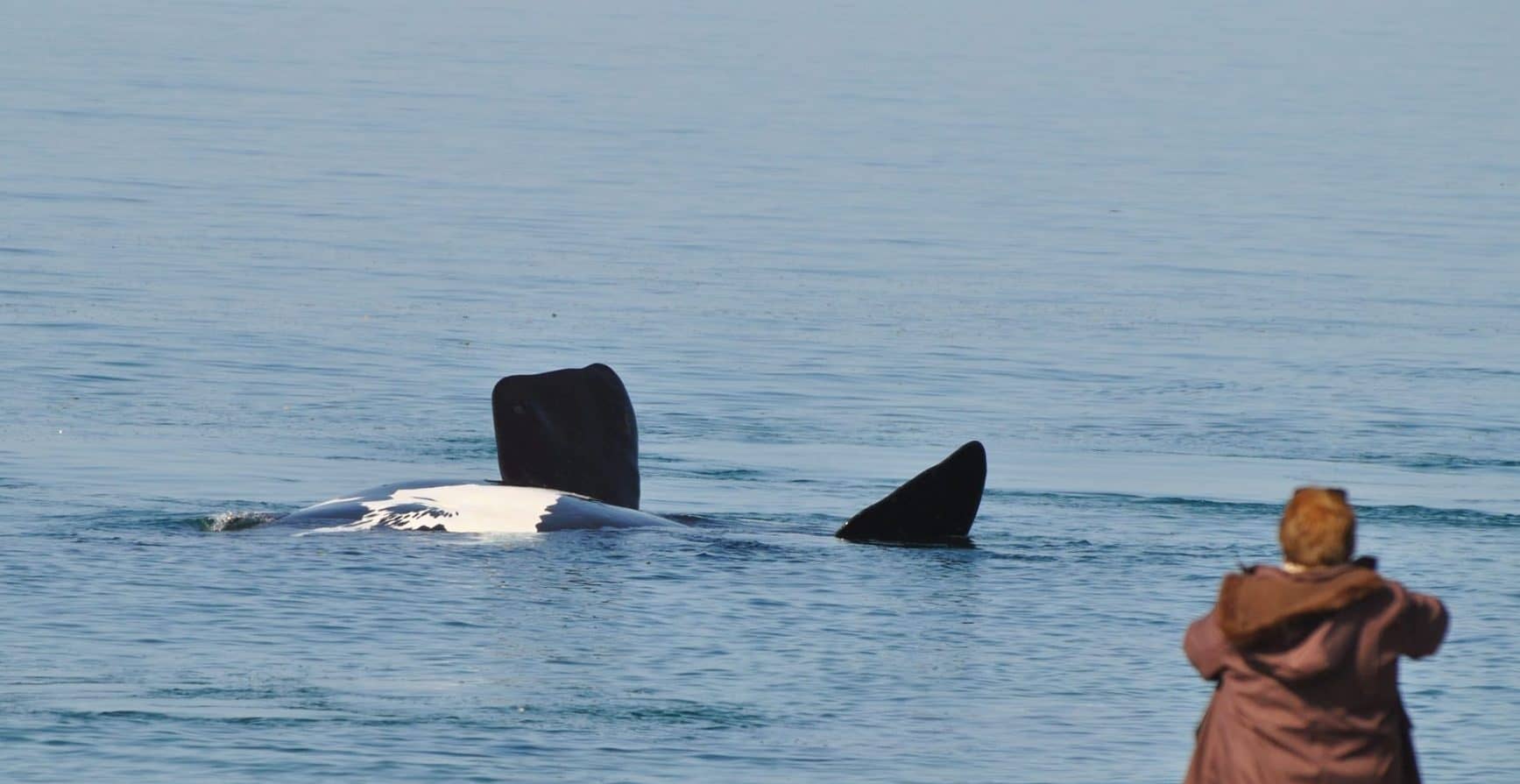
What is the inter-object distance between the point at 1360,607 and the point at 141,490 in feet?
35.7

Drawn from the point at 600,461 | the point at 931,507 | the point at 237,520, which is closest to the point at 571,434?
the point at 600,461

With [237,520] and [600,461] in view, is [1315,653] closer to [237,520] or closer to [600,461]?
[600,461]

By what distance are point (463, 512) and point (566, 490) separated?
0.85 meters

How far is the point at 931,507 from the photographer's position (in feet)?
47.0

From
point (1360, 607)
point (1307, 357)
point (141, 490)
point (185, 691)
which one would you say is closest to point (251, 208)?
point (1307, 357)

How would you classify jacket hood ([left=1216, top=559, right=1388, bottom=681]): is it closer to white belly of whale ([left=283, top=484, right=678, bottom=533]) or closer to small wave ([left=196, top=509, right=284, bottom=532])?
white belly of whale ([left=283, top=484, right=678, bottom=533])

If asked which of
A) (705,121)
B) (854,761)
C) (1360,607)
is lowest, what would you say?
(854,761)

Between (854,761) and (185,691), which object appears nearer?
(854,761)

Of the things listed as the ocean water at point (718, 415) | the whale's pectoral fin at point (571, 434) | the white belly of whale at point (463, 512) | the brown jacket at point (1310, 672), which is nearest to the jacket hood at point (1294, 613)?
the brown jacket at point (1310, 672)

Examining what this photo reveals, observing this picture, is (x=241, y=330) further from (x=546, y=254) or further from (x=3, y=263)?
(x=546, y=254)

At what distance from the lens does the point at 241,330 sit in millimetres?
23422

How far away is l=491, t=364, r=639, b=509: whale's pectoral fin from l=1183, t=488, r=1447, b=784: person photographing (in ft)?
27.5

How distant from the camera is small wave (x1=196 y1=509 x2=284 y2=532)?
14203 mm

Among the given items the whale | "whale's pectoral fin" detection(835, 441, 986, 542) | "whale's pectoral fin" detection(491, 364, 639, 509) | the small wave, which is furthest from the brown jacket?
the small wave
